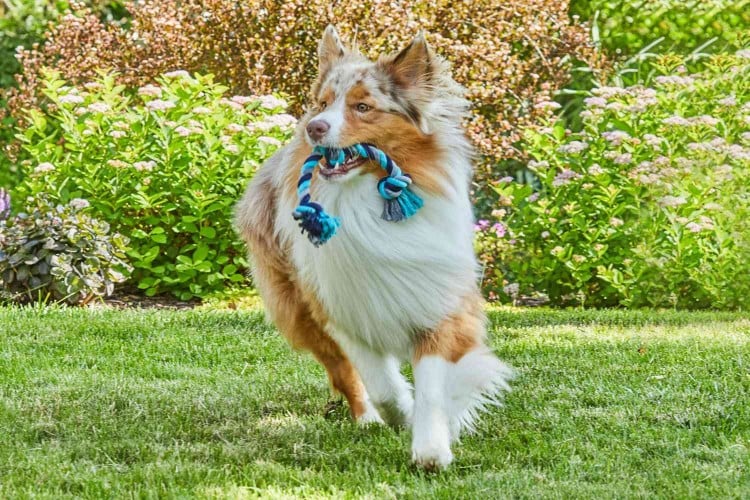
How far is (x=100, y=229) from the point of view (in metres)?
7.37

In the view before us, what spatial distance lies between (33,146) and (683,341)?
16.6ft

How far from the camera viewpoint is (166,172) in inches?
305

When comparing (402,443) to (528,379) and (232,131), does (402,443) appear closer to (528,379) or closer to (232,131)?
(528,379)

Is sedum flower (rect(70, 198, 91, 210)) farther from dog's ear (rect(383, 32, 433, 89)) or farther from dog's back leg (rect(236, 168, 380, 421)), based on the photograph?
dog's ear (rect(383, 32, 433, 89))

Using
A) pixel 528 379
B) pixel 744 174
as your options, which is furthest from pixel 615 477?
pixel 744 174

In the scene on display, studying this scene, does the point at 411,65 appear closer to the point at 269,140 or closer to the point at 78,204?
the point at 269,140

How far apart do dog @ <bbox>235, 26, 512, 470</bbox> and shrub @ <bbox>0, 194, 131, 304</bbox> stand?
12.0ft

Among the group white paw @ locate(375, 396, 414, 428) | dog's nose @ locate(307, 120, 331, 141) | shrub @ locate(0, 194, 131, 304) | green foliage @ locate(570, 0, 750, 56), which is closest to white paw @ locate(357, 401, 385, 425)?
white paw @ locate(375, 396, 414, 428)

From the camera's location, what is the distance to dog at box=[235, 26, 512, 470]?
3580 millimetres

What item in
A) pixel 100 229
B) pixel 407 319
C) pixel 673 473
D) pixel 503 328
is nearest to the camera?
pixel 673 473

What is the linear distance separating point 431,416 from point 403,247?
589 mm

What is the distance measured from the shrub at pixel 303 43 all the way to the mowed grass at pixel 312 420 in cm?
304

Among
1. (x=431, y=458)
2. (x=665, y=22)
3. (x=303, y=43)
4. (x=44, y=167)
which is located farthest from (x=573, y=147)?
(x=431, y=458)

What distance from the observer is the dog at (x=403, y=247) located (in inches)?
141
